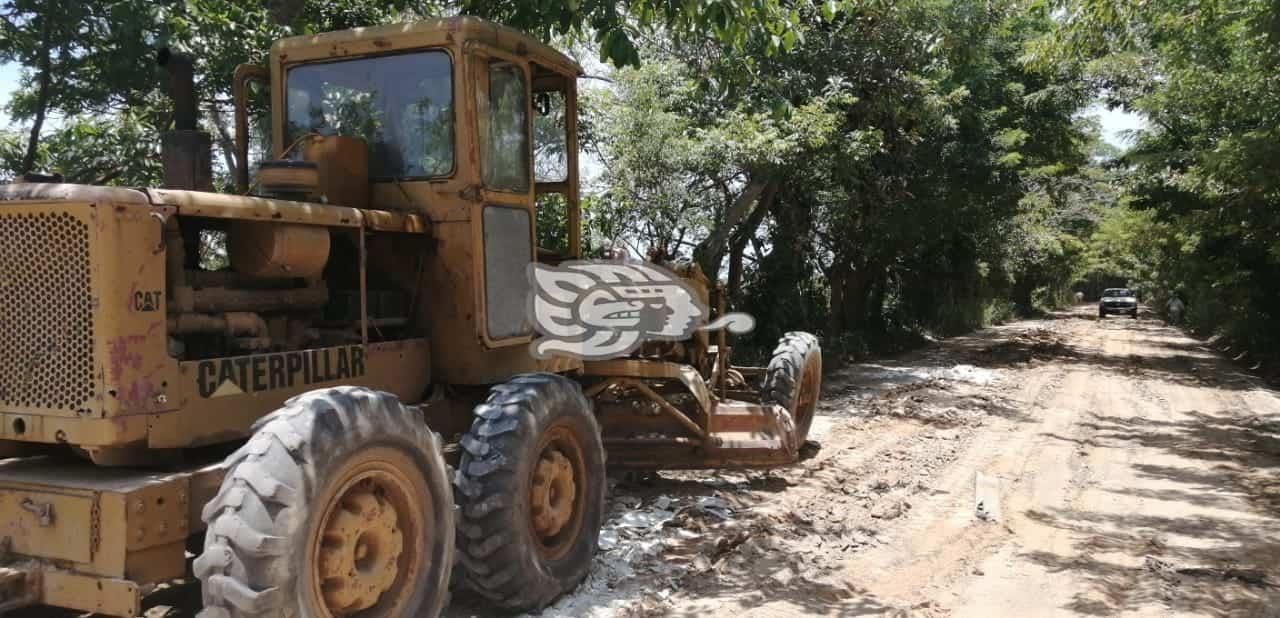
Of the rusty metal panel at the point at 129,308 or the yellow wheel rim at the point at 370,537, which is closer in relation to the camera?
the rusty metal panel at the point at 129,308

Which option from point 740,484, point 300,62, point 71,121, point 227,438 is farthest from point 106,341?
point 71,121

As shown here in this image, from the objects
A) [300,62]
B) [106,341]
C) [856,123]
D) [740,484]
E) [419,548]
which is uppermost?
[856,123]

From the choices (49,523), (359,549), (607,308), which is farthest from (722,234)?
(49,523)

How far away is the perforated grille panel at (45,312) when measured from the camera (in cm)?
348

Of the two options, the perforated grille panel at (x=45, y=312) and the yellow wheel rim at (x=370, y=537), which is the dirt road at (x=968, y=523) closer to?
the yellow wheel rim at (x=370, y=537)

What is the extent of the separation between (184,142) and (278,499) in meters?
2.18

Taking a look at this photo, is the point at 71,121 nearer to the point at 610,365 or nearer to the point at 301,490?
the point at 610,365

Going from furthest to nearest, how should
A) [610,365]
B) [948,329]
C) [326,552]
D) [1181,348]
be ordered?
[948,329] < [1181,348] < [610,365] < [326,552]

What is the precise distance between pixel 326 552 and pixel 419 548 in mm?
534

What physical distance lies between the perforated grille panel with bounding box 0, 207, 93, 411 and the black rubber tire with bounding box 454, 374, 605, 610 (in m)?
1.71

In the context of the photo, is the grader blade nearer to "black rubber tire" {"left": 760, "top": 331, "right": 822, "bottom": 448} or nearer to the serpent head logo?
"black rubber tire" {"left": 760, "top": 331, "right": 822, "bottom": 448}

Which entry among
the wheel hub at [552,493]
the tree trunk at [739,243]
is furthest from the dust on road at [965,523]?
→ the tree trunk at [739,243]

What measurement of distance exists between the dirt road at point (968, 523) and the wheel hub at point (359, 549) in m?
1.08

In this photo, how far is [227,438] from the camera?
13.0ft
